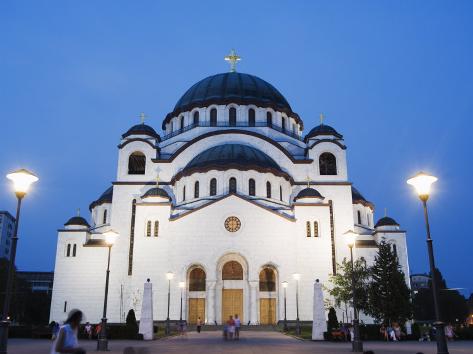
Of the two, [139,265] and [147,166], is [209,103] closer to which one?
[147,166]

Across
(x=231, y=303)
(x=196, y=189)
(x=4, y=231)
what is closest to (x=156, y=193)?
(x=196, y=189)

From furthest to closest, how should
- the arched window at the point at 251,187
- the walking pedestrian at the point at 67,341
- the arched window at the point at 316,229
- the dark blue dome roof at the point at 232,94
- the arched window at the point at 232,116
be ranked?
the dark blue dome roof at the point at 232,94, the arched window at the point at 232,116, the arched window at the point at 251,187, the arched window at the point at 316,229, the walking pedestrian at the point at 67,341

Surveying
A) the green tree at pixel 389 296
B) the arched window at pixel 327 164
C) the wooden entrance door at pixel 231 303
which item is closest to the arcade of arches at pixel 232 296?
the wooden entrance door at pixel 231 303

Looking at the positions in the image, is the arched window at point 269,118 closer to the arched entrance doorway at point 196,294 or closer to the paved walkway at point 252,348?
the arched entrance doorway at point 196,294

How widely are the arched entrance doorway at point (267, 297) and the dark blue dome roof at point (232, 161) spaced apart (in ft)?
30.4

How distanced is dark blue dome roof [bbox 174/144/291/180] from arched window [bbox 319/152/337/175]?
387 cm

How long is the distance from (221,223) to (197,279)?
15.8 ft

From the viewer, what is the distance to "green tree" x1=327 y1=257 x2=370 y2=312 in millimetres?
33219

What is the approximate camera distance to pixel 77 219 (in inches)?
1668

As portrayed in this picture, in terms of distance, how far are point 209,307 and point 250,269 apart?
13.9 feet

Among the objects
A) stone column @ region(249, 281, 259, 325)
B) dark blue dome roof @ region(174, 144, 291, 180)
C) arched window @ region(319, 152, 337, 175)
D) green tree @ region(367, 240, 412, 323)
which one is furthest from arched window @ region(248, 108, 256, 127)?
green tree @ region(367, 240, 412, 323)

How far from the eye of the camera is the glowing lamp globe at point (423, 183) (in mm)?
11764

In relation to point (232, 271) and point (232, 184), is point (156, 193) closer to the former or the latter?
point (232, 184)

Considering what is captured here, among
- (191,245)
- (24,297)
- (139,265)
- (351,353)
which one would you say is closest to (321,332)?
(351,353)
